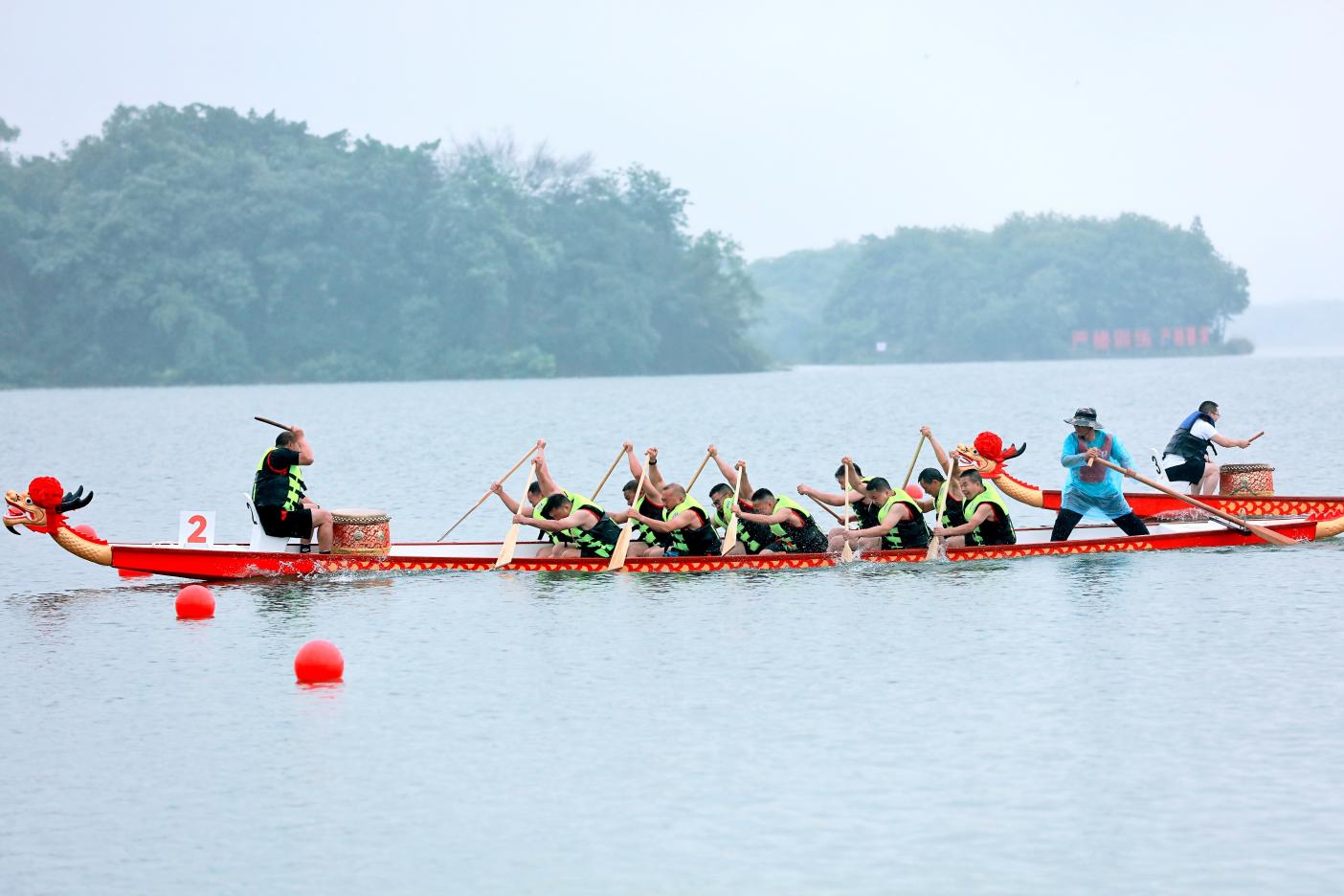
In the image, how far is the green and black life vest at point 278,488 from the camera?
2212 cm

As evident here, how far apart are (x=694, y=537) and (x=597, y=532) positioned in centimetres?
114

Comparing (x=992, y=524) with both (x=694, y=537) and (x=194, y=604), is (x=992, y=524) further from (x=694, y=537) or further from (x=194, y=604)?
(x=194, y=604)

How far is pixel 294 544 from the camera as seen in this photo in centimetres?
2278

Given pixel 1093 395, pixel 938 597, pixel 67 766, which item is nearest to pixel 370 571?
pixel 938 597

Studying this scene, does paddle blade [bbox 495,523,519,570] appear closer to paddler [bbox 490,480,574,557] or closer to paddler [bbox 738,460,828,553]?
paddler [bbox 490,480,574,557]

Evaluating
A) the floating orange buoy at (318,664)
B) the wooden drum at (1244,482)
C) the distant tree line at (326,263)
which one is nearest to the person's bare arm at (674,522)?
the floating orange buoy at (318,664)

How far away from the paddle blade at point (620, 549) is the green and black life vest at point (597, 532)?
0.09 metres

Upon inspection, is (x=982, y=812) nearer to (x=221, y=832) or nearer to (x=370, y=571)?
(x=221, y=832)

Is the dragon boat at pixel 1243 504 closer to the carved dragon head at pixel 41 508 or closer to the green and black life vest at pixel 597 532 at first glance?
the green and black life vest at pixel 597 532

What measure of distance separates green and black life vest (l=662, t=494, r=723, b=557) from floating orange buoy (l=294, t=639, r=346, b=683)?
236 inches

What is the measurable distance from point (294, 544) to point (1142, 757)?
1167cm

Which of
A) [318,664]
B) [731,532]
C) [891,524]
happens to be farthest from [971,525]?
[318,664]

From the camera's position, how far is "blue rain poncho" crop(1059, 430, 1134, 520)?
23.5 meters

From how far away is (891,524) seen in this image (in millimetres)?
22531
